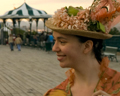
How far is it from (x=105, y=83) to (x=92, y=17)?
0.52m

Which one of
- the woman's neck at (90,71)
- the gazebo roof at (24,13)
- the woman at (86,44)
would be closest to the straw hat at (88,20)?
the woman at (86,44)

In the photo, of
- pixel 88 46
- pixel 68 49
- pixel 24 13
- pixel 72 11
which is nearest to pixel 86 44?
pixel 88 46

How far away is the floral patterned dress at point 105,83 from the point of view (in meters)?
1.86

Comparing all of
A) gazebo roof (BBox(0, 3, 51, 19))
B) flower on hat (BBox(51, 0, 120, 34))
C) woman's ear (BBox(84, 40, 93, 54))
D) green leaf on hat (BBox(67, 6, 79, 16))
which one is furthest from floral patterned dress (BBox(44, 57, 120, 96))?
gazebo roof (BBox(0, 3, 51, 19))

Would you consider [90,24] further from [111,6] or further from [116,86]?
[116,86]

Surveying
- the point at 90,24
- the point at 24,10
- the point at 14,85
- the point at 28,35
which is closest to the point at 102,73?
the point at 90,24

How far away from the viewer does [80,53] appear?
1.90 m

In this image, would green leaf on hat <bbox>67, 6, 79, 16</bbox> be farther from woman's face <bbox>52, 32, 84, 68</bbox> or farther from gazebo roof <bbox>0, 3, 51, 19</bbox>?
gazebo roof <bbox>0, 3, 51, 19</bbox>

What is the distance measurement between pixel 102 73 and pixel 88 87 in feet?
0.52

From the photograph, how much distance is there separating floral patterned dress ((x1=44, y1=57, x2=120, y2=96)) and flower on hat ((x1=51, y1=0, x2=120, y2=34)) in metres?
0.31

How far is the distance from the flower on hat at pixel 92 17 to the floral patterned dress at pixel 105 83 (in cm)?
31

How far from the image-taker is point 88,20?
1.88 m

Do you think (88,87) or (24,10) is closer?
(88,87)

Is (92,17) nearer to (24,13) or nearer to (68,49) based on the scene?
(68,49)
